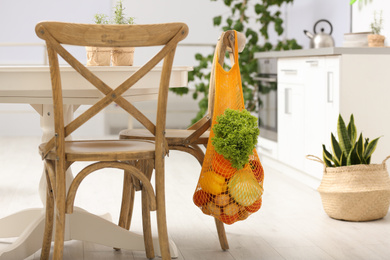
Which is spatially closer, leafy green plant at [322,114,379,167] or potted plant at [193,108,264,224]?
potted plant at [193,108,264,224]

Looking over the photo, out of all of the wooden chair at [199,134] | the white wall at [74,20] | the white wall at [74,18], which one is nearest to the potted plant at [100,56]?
the wooden chair at [199,134]

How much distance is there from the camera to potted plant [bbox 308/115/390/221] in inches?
116

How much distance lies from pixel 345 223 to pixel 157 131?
135 cm

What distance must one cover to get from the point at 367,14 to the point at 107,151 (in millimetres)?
2887

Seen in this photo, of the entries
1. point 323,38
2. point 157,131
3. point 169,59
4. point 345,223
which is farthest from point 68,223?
point 323,38

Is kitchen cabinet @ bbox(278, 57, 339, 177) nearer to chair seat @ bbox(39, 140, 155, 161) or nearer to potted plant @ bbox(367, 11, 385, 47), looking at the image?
potted plant @ bbox(367, 11, 385, 47)

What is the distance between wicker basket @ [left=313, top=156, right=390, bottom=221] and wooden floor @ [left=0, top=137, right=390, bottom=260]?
0.15 ft

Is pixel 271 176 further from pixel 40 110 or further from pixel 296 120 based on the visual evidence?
pixel 40 110

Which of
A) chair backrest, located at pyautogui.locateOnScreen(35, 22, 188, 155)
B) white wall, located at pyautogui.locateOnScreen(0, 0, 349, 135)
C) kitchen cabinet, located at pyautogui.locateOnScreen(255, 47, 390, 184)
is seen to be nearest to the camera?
chair backrest, located at pyautogui.locateOnScreen(35, 22, 188, 155)

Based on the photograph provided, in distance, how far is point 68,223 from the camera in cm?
238

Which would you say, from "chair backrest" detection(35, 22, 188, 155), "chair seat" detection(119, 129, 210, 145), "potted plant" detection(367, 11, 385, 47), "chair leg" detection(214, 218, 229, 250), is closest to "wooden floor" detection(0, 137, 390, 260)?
"chair leg" detection(214, 218, 229, 250)

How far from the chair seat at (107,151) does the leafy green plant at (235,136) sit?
0.25 m

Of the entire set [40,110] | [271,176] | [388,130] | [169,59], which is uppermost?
[169,59]

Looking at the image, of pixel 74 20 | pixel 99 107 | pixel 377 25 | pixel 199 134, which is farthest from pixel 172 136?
pixel 74 20
